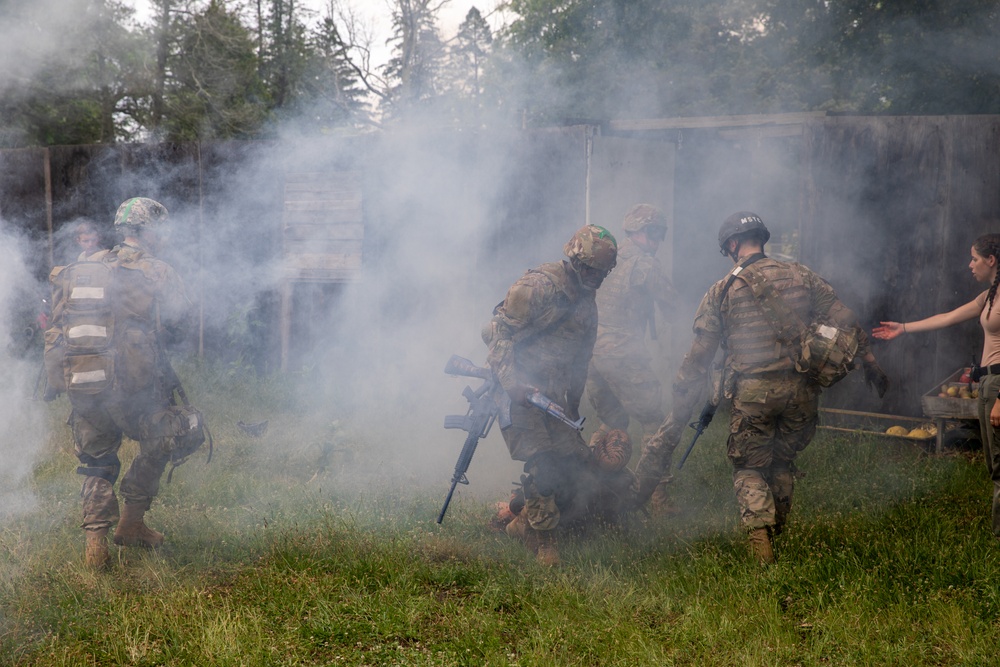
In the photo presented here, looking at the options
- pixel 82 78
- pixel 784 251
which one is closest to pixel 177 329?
pixel 82 78

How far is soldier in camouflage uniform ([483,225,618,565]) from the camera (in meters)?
4.74

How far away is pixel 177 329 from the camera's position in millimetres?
5082

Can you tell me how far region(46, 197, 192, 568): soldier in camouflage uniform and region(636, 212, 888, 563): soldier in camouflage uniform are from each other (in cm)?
308

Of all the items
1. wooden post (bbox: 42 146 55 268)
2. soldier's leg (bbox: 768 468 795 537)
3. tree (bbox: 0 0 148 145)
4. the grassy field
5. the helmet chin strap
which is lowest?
the grassy field

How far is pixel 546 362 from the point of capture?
494cm

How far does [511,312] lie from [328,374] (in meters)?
4.28

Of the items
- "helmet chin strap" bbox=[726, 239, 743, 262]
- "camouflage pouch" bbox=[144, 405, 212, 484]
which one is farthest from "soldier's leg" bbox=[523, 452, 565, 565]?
"camouflage pouch" bbox=[144, 405, 212, 484]

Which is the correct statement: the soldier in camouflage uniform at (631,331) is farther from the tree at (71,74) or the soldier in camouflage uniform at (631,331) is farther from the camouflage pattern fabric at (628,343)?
the tree at (71,74)

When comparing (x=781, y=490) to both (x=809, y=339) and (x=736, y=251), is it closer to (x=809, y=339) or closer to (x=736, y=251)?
(x=809, y=339)

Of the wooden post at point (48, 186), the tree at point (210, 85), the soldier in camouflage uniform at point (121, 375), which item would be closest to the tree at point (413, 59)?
the tree at point (210, 85)

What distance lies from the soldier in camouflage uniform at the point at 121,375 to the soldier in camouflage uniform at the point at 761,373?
3083 mm

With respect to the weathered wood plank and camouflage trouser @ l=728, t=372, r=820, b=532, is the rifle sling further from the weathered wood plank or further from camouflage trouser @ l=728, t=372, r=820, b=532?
the weathered wood plank

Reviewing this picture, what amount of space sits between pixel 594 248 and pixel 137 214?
2.71 meters

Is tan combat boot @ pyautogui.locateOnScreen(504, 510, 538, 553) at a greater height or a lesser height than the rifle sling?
lesser
